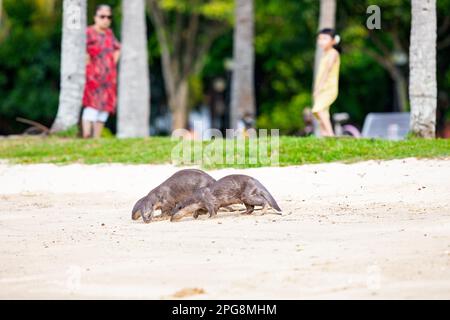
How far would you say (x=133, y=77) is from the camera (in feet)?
82.1

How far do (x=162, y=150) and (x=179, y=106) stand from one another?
21.8 m

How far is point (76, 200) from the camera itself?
52.3 ft

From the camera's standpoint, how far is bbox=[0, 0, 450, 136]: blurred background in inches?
1501

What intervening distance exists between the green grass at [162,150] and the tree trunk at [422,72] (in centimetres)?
136

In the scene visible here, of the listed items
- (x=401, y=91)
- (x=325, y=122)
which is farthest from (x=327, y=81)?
(x=401, y=91)

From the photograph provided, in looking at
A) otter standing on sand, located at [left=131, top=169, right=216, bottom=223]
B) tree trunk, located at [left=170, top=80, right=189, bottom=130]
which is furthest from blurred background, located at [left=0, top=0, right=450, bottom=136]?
otter standing on sand, located at [left=131, top=169, right=216, bottom=223]

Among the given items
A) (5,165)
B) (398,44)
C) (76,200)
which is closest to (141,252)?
(76,200)

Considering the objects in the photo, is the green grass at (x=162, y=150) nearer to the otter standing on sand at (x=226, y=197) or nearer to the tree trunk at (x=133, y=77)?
the otter standing on sand at (x=226, y=197)

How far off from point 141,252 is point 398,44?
27297 mm

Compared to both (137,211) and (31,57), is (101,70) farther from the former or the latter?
(31,57)

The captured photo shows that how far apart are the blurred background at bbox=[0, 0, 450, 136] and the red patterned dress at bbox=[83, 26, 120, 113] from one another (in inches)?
645

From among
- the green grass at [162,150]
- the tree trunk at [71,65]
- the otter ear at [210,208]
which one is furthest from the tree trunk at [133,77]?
the otter ear at [210,208]
